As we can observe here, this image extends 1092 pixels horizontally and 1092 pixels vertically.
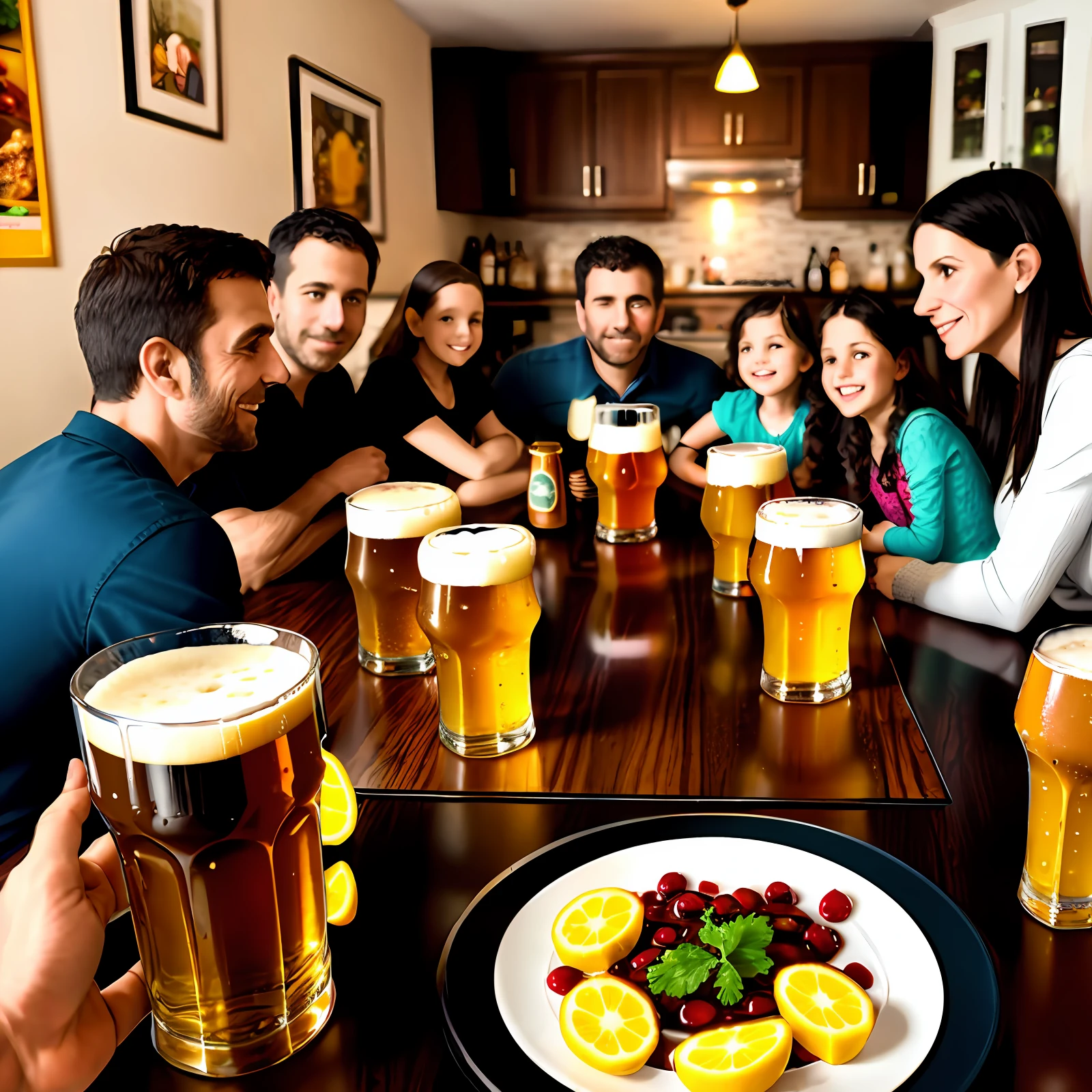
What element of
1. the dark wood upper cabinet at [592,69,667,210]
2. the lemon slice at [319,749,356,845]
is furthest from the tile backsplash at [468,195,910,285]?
the lemon slice at [319,749,356,845]

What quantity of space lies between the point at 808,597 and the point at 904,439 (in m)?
1.14

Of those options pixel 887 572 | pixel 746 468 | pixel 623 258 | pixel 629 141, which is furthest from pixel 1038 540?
pixel 629 141

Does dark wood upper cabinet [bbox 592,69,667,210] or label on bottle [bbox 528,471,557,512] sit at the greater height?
dark wood upper cabinet [bbox 592,69,667,210]

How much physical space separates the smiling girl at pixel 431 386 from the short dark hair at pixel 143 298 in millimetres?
1154

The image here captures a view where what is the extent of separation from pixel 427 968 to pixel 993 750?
60 centimetres

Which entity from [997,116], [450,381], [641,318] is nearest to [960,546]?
[641,318]

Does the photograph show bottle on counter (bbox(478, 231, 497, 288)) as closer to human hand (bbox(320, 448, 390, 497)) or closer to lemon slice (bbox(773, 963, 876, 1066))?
human hand (bbox(320, 448, 390, 497))

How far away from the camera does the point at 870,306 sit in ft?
6.72

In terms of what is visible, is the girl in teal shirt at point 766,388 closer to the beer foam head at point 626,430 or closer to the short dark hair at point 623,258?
the short dark hair at point 623,258

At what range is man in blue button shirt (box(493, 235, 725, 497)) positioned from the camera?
2795mm

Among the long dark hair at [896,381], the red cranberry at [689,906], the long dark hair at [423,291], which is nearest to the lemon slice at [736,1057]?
the red cranberry at [689,906]

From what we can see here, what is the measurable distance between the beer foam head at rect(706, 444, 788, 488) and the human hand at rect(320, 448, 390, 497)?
82 centimetres

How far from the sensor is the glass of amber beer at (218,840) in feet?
1.70

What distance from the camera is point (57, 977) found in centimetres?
50
